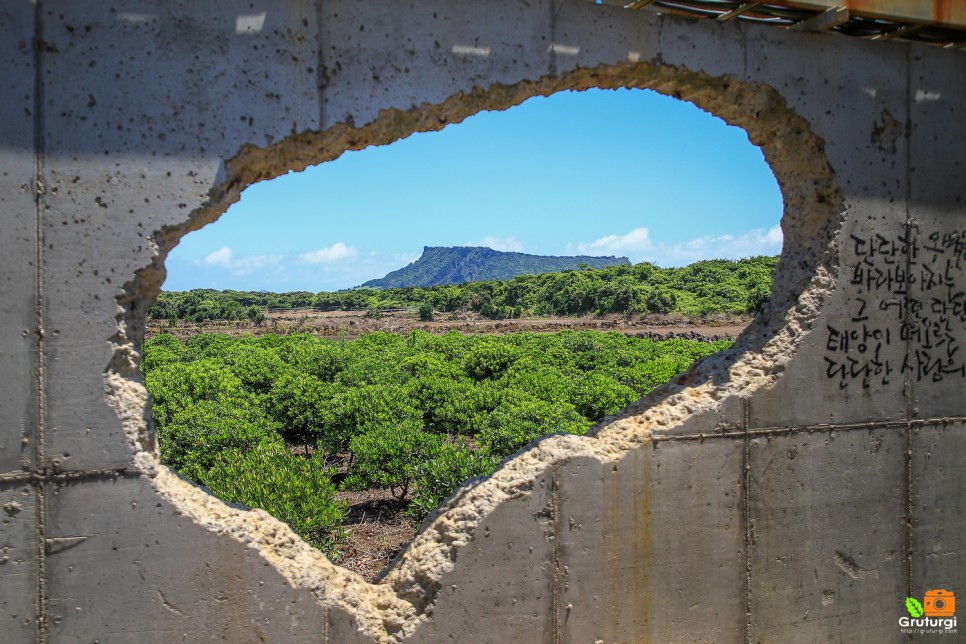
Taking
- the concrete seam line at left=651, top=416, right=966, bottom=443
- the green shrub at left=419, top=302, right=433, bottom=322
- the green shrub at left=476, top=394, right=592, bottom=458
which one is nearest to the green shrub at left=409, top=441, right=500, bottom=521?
the green shrub at left=476, top=394, right=592, bottom=458

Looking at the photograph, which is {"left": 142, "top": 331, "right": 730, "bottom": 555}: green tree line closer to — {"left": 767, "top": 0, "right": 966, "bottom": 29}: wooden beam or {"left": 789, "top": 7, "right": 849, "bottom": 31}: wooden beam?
{"left": 789, "top": 7, "right": 849, "bottom": 31}: wooden beam

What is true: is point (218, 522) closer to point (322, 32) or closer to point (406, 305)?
point (322, 32)

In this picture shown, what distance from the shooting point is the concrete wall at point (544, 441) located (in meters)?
3.10

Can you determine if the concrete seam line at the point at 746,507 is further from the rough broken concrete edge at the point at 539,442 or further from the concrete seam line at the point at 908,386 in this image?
the concrete seam line at the point at 908,386

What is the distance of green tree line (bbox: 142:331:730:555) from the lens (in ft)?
21.1

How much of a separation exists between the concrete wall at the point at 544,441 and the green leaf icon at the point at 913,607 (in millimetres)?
61

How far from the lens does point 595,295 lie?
43938 millimetres

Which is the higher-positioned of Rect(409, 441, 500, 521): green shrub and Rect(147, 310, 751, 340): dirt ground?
Rect(147, 310, 751, 340): dirt ground

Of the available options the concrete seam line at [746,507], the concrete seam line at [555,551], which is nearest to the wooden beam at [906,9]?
the concrete seam line at [746,507]

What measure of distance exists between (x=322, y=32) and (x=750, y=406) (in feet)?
10.4

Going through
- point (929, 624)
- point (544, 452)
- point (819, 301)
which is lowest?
point (929, 624)

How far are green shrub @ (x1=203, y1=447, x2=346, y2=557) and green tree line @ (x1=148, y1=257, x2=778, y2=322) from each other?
34289mm

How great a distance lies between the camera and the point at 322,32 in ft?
11.2

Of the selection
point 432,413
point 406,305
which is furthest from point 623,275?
point 432,413
